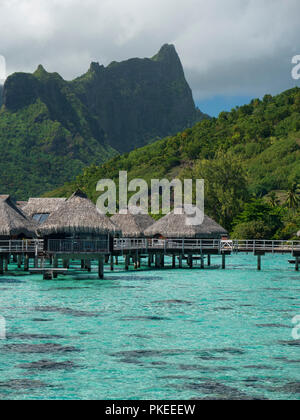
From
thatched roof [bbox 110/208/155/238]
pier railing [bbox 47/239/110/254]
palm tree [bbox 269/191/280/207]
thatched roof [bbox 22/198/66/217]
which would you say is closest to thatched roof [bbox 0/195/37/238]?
pier railing [bbox 47/239/110/254]

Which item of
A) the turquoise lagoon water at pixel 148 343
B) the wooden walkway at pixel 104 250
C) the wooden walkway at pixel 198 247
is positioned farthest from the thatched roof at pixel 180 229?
the turquoise lagoon water at pixel 148 343

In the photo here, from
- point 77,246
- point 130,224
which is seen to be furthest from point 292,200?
point 77,246

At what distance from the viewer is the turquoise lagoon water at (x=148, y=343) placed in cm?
1822

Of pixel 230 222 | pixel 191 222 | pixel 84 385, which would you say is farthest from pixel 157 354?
pixel 230 222

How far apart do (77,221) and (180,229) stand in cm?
1758

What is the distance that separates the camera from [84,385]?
1842cm

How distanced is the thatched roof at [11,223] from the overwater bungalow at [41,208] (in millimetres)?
16912

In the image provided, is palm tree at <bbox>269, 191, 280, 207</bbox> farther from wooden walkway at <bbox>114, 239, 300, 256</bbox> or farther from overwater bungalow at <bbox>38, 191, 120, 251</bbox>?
overwater bungalow at <bbox>38, 191, 120, 251</bbox>

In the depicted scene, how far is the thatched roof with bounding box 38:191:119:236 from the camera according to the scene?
47062 millimetres

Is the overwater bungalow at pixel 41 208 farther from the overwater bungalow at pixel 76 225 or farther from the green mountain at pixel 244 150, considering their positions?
the green mountain at pixel 244 150

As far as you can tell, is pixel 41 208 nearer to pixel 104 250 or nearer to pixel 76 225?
pixel 76 225
